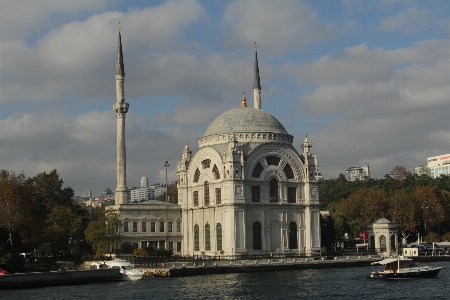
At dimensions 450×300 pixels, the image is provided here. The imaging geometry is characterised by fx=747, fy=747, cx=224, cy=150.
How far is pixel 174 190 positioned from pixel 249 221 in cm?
3808

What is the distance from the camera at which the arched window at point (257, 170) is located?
275ft

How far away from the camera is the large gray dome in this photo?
285 feet

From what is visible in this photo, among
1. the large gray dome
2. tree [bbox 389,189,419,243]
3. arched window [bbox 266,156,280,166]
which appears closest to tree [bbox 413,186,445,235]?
tree [bbox 389,189,419,243]

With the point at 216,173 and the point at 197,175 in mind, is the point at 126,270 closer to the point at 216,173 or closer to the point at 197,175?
the point at 216,173

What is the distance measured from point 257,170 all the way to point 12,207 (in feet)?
88.8

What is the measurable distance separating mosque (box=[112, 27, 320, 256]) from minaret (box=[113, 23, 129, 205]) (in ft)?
0.37

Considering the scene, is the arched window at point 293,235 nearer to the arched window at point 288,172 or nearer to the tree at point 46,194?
the arched window at point 288,172

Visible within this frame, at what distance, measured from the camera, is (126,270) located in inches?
2542

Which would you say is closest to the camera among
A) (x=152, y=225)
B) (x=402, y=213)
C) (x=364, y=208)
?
(x=152, y=225)

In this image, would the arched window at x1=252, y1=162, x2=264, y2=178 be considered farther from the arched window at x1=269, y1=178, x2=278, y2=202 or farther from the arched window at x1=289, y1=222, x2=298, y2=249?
the arched window at x1=289, y1=222, x2=298, y2=249

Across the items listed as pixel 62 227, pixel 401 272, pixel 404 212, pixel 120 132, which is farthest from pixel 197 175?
pixel 401 272

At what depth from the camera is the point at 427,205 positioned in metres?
104

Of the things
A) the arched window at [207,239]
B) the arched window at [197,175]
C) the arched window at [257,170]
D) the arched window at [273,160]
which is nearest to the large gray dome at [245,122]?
the arched window at [273,160]

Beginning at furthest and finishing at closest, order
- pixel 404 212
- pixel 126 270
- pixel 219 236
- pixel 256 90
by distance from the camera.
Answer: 1. pixel 404 212
2. pixel 256 90
3. pixel 219 236
4. pixel 126 270
